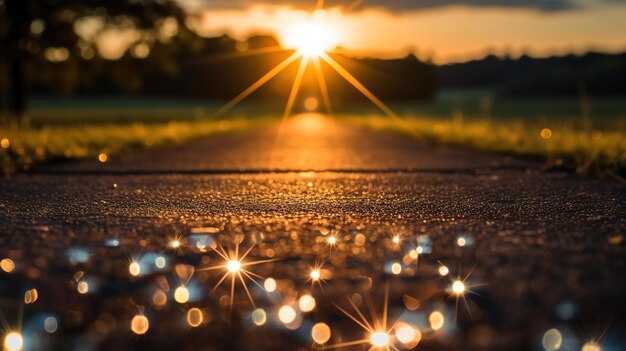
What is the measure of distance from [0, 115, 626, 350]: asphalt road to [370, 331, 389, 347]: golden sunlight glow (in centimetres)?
5

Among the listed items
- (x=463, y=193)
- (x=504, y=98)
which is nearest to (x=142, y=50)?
Answer: (x=463, y=193)

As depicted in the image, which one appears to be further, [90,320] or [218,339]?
[90,320]

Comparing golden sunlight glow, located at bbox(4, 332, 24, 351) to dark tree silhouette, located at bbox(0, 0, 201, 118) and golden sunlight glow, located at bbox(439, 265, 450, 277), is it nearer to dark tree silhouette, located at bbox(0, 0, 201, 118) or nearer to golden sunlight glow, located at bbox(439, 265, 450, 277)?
golden sunlight glow, located at bbox(439, 265, 450, 277)

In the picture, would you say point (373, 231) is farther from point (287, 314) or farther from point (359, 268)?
point (287, 314)

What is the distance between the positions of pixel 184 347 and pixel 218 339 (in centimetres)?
14

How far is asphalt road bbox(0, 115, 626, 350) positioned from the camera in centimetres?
280

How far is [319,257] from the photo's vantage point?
3.93 metres

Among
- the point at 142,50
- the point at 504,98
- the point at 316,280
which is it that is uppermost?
the point at 504,98

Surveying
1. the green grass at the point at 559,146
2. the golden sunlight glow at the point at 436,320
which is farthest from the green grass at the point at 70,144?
the golden sunlight glow at the point at 436,320

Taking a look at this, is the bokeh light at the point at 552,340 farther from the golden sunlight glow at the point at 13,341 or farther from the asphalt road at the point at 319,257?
the golden sunlight glow at the point at 13,341

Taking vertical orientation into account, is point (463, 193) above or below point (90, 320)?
above

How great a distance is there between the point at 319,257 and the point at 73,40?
70.1 ft

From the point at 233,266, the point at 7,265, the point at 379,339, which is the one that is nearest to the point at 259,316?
the point at 379,339

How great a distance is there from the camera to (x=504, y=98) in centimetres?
6862
